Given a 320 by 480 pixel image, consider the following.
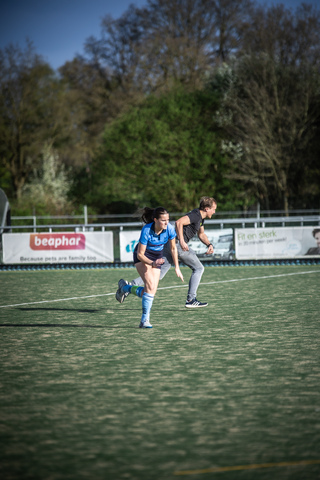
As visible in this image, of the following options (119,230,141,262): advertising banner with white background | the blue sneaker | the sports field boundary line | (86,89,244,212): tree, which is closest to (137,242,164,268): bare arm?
the blue sneaker

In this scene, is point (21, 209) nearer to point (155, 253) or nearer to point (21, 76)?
point (21, 76)

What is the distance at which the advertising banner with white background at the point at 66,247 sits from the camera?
62.1 feet

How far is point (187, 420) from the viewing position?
4.56 meters

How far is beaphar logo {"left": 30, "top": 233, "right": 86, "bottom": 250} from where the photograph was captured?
62.2 feet

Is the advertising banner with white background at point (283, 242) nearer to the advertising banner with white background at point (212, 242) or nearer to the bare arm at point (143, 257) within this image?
the advertising banner with white background at point (212, 242)

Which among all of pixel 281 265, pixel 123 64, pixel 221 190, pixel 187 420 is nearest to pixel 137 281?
pixel 187 420

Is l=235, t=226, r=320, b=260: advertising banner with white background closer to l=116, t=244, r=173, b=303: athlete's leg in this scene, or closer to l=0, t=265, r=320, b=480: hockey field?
l=0, t=265, r=320, b=480: hockey field

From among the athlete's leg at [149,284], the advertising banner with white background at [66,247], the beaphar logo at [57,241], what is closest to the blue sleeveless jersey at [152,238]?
the athlete's leg at [149,284]

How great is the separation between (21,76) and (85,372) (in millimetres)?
41335

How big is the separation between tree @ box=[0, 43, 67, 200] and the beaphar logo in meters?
26.3

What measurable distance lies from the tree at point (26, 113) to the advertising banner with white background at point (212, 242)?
27.3 metres

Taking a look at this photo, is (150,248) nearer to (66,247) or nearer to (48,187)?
(66,247)

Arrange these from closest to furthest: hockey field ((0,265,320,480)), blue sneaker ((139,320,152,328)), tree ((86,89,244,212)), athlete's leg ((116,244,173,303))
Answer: hockey field ((0,265,320,480)) → blue sneaker ((139,320,152,328)) → athlete's leg ((116,244,173,303)) → tree ((86,89,244,212))

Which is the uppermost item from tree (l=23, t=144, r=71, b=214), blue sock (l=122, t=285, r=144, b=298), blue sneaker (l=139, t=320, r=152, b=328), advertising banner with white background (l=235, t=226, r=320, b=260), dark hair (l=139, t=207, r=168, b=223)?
tree (l=23, t=144, r=71, b=214)
